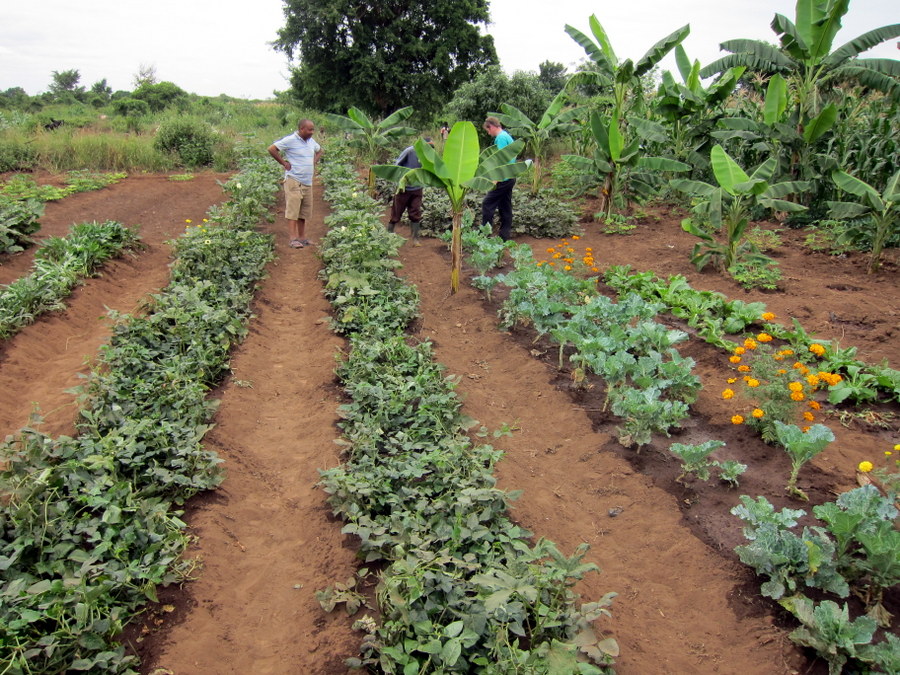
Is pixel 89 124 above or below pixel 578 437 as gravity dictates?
above

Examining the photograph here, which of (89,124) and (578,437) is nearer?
(578,437)

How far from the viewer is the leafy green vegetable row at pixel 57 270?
5.88 metres

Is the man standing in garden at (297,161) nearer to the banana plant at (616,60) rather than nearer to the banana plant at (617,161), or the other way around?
the banana plant at (617,161)

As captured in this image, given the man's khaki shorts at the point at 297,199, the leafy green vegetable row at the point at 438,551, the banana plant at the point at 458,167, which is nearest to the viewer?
the leafy green vegetable row at the point at 438,551

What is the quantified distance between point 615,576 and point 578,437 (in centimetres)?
147

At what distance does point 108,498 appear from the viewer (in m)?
3.36

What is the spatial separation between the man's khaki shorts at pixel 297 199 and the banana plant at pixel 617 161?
4928 mm

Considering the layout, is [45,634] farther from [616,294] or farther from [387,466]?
[616,294]

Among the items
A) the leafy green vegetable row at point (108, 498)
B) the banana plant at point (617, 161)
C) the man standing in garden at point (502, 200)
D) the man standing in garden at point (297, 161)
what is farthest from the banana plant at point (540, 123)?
the leafy green vegetable row at point (108, 498)

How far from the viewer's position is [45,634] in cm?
263

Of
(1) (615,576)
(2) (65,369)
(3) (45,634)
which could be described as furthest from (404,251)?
(3) (45,634)

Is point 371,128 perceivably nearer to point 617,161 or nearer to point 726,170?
point 617,161

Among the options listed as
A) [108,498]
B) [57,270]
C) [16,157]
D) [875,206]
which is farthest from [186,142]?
[875,206]

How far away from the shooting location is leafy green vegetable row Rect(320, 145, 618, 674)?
263 cm
